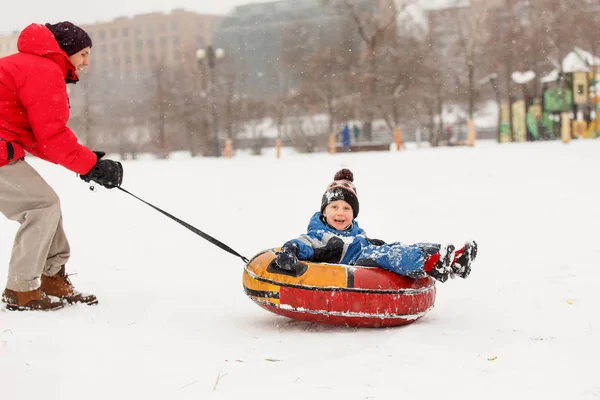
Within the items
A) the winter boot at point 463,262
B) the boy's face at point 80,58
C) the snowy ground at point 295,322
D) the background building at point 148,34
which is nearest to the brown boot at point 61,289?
the snowy ground at point 295,322

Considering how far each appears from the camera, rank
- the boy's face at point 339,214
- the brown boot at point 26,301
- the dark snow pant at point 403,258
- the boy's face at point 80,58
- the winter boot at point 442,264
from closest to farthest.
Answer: the dark snow pant at point 403,258, the winter boot at point 442,264, the brown boot at point 26,301, the boy's face at point 80,58, the boy's face at point 339,214

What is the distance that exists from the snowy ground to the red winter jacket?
3.57 ft

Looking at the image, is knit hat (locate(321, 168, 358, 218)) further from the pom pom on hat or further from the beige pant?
the beige pant

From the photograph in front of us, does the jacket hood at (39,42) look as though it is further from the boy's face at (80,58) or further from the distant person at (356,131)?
the distant person at (356,131)

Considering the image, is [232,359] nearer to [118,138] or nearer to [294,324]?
[294,324]

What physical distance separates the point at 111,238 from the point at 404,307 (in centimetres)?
510

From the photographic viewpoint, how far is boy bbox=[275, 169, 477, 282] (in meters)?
4.32

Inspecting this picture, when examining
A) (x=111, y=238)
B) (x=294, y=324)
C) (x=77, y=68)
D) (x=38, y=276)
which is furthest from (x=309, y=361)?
(x=111, y=238)

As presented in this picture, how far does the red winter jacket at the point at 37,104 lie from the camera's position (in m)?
4.43

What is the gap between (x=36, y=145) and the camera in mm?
4668

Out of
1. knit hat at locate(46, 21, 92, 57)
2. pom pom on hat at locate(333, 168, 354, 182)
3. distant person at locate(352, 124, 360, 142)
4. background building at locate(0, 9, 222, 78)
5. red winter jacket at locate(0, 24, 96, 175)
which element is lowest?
pom pom on hat at locate(333, 168, 354, 182)

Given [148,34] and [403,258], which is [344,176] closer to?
[403,258]

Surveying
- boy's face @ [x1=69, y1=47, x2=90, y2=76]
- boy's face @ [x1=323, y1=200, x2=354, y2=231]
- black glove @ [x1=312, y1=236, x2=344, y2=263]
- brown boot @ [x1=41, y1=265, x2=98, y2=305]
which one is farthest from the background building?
black glove @ [x1=312, y1=236, x2=344, y2=263]

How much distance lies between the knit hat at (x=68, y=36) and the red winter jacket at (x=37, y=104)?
8 cm
